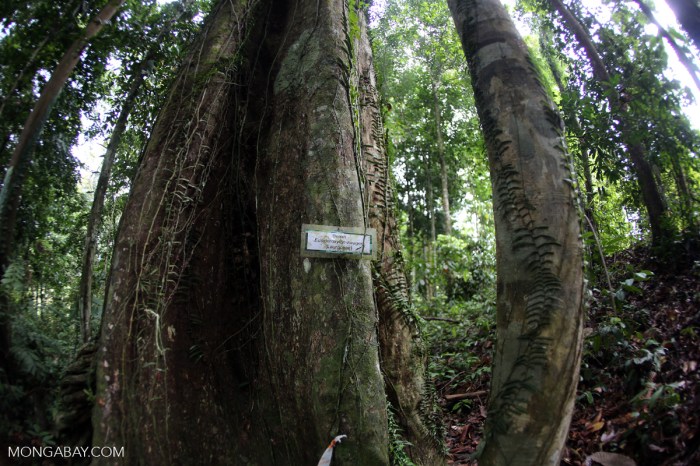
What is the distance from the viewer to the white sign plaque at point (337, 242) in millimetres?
2254

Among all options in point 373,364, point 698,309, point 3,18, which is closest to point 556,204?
point 373,364

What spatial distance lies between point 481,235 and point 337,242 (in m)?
8.25

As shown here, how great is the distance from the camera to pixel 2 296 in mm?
3902

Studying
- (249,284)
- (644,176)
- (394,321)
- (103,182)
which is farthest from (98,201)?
(644,176)

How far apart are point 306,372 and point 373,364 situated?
38 centimetres

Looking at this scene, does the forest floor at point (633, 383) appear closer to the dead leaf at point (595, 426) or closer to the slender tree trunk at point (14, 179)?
the dead leaf at point (595, 426)

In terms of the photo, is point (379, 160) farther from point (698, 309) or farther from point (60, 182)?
point (60, 182)

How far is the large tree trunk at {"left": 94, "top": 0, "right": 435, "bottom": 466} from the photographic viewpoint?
7.14 ft

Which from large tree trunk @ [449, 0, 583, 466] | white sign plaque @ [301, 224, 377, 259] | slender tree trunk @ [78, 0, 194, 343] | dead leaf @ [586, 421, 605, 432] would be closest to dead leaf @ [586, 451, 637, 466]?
dead leaf @ [586, 421, 605, 432]

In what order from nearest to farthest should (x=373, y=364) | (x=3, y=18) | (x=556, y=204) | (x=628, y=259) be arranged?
(x=556, y=204) < (x=373, y=364) < (x=3, y=18) < (x=628, y=259)

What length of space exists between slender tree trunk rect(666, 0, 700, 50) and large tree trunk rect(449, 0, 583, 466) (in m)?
1.02

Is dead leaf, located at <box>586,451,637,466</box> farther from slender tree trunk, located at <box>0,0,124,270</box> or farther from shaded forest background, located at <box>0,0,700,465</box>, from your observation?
slender tree trunk, located at <box>0,0,124,270</box>

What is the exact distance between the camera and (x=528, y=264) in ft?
5.42

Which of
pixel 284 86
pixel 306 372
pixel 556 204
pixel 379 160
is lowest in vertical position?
pixel 306 372
